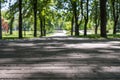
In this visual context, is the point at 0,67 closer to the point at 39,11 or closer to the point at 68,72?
the point at 68,72

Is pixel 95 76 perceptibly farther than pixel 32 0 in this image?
No

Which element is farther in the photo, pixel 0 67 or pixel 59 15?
pixel 59 15

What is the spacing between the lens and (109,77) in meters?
6.81

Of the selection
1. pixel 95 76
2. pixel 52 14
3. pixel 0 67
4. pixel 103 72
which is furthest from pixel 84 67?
pixel 52 14

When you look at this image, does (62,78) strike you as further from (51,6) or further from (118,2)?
(51,6)

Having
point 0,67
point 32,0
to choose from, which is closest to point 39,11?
point 32,0

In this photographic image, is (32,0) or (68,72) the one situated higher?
(32,0)

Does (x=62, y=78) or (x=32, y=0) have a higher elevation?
(x=32, y=0)

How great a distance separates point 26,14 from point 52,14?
8.79 meters

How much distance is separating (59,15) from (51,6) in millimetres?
2562

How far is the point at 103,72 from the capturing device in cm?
748

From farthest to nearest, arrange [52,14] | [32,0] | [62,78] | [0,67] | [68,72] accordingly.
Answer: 1. [52,14]
2. [32,0]
3. [0,67]
4. [68,72]
5. [62,78]

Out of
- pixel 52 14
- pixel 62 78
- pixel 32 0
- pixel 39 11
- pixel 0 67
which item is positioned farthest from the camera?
pixel 52 14

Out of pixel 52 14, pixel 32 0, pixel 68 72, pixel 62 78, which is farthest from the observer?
pixel 52 14
